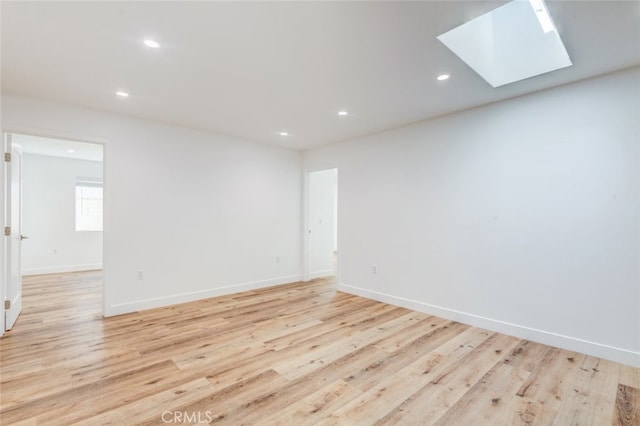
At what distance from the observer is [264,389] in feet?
6.87

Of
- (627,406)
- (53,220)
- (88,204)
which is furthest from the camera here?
(88,204)

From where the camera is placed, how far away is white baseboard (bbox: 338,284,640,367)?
2.48 m

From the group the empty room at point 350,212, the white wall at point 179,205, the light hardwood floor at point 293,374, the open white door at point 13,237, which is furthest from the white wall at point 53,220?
the white wall at point 179,205

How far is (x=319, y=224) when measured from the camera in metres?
5.86

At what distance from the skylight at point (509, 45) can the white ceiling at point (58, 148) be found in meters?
5.44

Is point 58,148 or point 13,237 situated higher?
point 58,148

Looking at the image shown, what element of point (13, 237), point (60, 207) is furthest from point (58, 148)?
point (13, 237)

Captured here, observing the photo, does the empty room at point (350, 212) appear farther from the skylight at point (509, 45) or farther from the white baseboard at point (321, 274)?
the white baseboard at point (321, 274)

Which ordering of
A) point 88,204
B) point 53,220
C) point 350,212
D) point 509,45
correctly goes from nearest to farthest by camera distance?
point 509,45 → point 350,212 → point 53,220 → point 88,204

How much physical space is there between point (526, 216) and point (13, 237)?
223 inches

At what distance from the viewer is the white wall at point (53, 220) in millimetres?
5918

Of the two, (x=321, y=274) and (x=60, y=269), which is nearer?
(x=321, y=274)

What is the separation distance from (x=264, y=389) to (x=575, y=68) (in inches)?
141

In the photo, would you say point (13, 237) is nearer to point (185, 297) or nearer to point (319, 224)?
point (185, 297)
